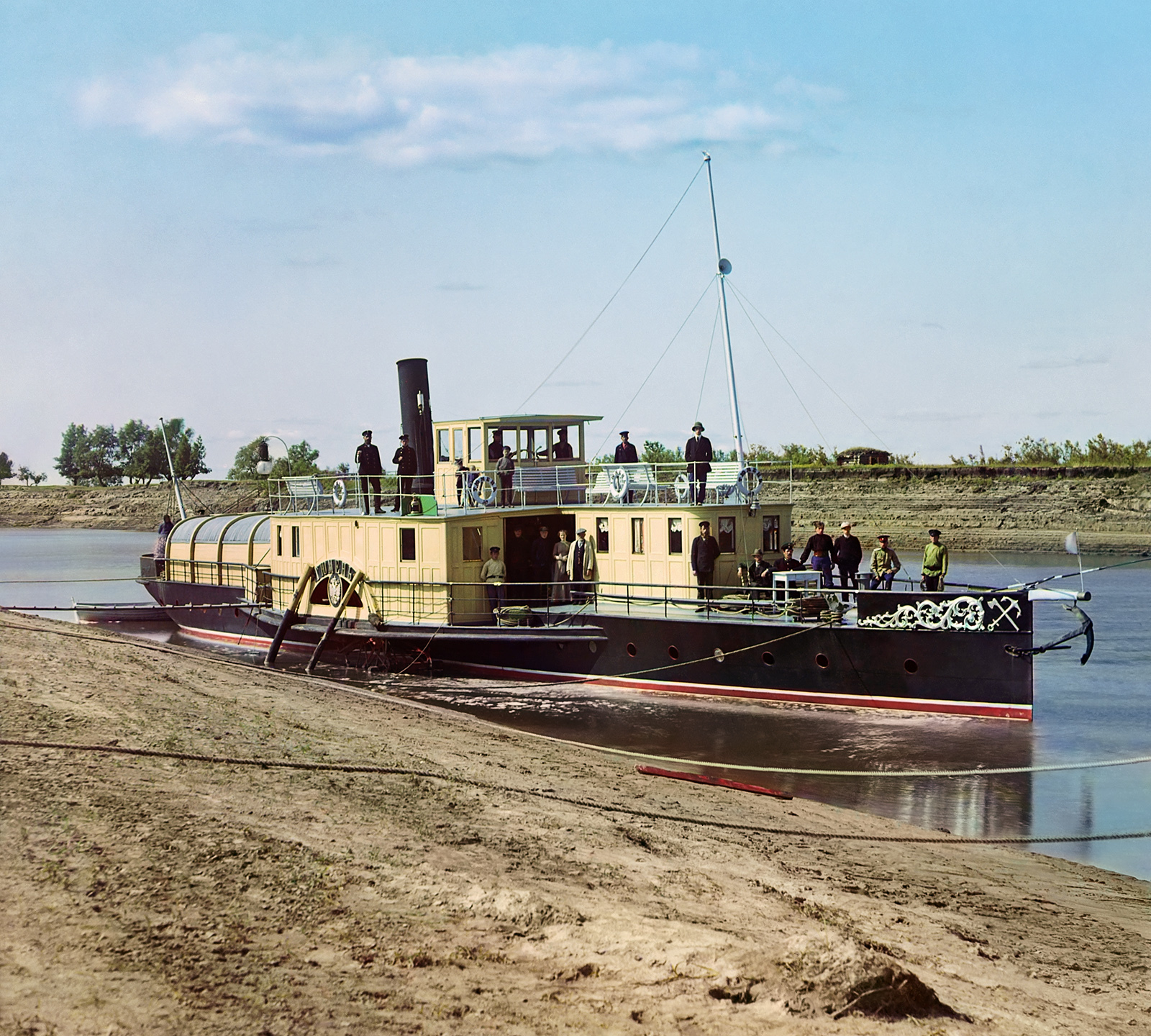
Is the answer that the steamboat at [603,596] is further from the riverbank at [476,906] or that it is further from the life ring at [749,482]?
the riverbank at [476,906]

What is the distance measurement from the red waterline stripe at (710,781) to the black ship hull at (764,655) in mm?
5472

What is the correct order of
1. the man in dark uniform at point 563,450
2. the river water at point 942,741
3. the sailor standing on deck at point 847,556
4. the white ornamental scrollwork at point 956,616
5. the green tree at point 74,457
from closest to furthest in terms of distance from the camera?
the river water at point 942,741 → the white ornamental scrollwork at point 956,616 → the sailor standing on deck at point 847,556 → the man in dark uniform at point 563,450 → the green tree at point 74,457

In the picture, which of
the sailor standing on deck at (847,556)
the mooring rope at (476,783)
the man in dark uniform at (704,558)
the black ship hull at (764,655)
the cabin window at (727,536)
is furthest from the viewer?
the cabin window at (727,536)

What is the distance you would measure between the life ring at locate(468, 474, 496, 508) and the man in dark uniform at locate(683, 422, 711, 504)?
13.7 ft

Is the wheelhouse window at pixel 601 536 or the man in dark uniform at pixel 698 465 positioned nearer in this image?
the man in dark uniform at pixel 698 465

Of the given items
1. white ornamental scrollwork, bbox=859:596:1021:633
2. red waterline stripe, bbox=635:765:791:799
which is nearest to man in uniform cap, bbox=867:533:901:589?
white ornamental scrollwork, bbox=859:596:1021:633

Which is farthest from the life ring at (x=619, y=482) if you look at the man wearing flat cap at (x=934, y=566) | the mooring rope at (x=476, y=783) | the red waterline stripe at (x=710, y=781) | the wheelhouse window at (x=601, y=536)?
the mooring rope at (x=476, y=783)

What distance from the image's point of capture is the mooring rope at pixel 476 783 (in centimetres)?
1022

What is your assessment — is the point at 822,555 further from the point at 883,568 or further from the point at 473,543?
Result: the point at 473,543

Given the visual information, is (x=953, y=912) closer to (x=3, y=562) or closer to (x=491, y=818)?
(x=491, y=818)

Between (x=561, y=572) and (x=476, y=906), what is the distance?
50.5 feet

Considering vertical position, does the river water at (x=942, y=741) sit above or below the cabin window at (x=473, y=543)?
below

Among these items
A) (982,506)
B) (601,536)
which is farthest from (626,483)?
(982,506)

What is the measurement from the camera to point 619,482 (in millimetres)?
22766
